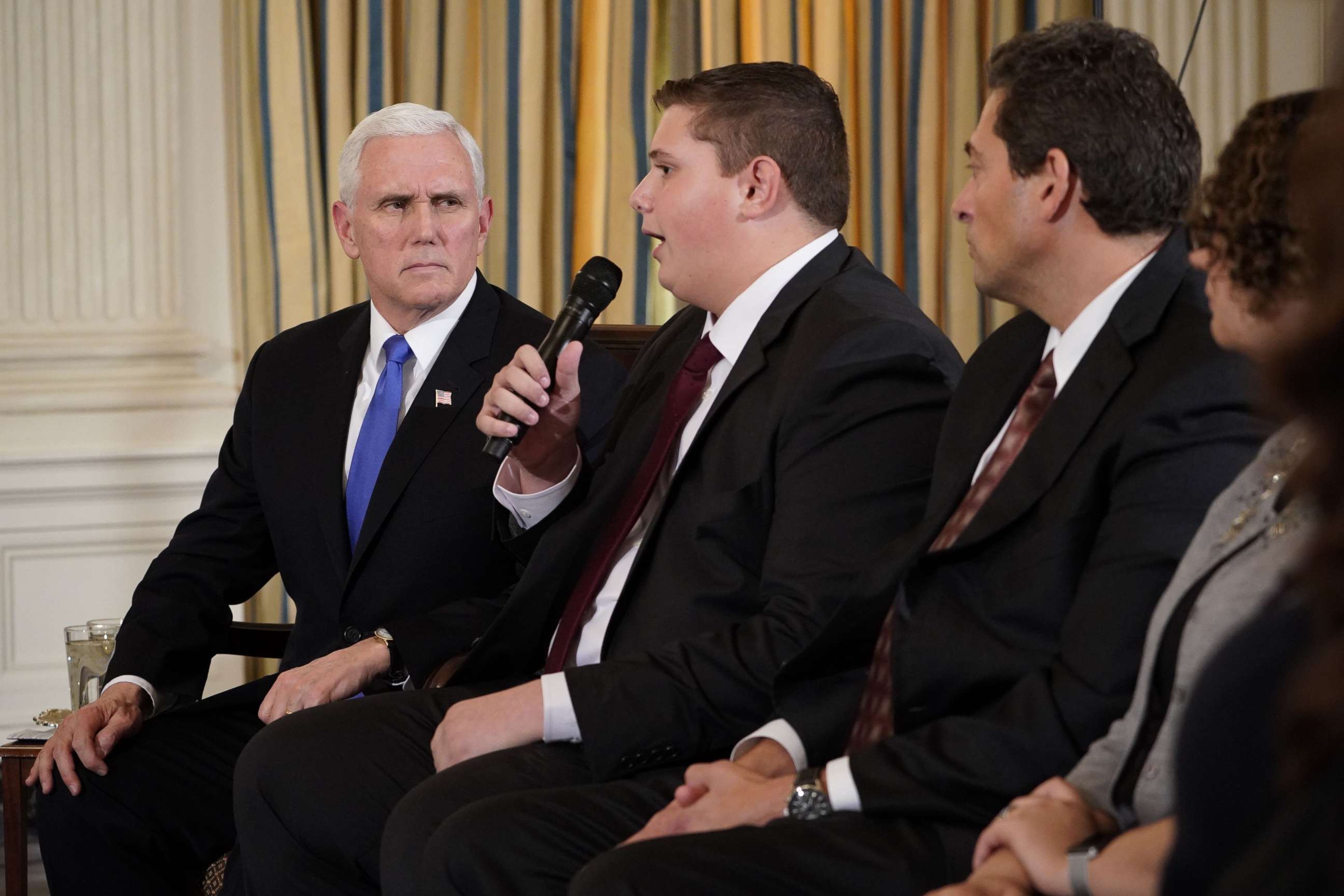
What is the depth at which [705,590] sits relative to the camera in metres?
1.92

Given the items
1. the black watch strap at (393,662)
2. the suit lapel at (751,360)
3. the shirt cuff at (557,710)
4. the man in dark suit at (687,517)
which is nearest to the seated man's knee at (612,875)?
the man in dark suit at (687,517)

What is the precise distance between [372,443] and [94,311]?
140cm

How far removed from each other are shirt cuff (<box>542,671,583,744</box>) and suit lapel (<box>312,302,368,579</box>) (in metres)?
0.72

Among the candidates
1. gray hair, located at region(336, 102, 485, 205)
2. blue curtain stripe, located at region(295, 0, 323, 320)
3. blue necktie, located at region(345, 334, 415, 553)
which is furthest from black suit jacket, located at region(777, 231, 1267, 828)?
blue curtain stripe, located at region(295, 0, 323, 320)

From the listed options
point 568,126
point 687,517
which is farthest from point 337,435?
point 568,126

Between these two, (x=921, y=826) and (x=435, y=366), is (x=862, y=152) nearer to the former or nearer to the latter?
(x=435, y=366)

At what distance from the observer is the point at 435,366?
8.32ft

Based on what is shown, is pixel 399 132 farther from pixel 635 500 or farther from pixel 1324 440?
pixel 1324 440

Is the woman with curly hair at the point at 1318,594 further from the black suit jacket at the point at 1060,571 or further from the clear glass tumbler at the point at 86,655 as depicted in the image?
the clear glass tumbler at the point at 86,655

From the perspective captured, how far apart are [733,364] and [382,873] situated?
862 mm

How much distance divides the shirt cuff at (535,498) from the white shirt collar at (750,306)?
1.06 ft

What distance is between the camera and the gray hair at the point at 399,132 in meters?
2.68

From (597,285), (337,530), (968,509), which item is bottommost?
(337,530)

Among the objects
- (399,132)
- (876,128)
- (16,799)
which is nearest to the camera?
(16,799)
